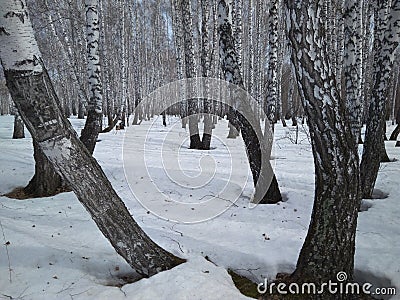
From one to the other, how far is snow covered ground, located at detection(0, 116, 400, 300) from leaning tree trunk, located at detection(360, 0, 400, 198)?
59cm

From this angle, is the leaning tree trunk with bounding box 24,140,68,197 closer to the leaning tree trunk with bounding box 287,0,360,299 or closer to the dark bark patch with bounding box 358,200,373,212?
the leaning tree trunk with bounding box 287,0,360,299

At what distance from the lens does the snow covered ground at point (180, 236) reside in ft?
8.88

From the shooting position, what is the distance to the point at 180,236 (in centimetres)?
389

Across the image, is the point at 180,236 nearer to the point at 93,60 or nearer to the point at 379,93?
the point at 379,93

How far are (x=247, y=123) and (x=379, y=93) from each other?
6.88 ft

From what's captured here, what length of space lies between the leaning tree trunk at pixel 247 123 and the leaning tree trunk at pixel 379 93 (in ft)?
5.08

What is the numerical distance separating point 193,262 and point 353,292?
4.90 ft

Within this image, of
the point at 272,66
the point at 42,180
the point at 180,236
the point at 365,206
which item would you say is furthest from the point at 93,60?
the point at 365,206

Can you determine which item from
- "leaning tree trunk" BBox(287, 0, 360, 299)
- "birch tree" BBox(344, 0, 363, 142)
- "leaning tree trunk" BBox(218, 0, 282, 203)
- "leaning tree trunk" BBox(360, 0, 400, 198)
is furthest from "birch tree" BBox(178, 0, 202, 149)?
"leaning tree trunk" BBox(287, 0, 360, 299)

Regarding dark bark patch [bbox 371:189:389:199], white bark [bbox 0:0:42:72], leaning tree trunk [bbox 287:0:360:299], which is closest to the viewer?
white bark [bbox 0:0:42:72]

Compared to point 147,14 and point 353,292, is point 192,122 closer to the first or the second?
point 353,292

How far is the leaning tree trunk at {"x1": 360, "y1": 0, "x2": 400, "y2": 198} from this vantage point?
4.65 meters

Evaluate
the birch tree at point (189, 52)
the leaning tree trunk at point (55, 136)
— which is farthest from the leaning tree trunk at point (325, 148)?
the birch tree at point (189, 52)

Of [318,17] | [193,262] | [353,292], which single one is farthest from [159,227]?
[318,17]
